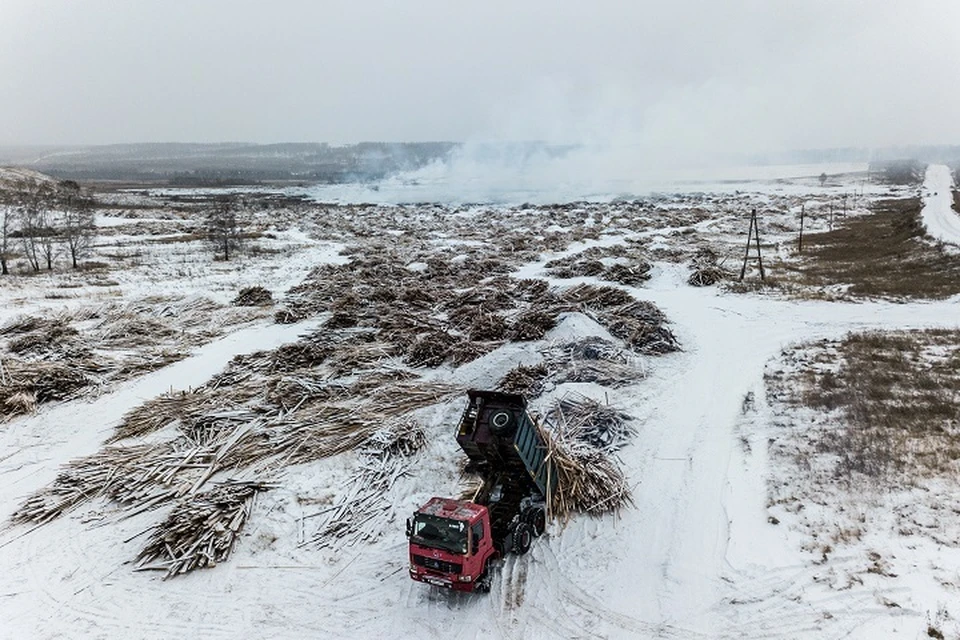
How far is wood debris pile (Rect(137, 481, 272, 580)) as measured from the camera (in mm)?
12227

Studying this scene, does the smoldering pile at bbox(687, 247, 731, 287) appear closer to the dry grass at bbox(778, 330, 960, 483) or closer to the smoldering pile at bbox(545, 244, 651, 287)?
the smoldering pile at bbox(545, 244, 651, 287)

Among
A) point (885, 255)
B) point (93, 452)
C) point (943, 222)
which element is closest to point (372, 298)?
point (93, 452)

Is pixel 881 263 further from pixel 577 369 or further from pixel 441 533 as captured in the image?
pixel 441 533

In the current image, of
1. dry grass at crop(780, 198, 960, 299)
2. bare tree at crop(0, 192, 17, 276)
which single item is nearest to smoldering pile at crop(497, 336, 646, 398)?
dry grass at crop(780, 198, 960, 299)

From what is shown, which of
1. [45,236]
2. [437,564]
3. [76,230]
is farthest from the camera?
[76,230]

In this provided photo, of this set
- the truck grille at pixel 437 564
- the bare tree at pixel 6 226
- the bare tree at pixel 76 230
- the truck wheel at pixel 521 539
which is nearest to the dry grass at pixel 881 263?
the truck wheel at pixel 521 539

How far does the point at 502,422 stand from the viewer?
12625 millimetres

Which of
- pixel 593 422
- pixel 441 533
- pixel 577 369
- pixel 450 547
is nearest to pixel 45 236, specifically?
pixel 577 369

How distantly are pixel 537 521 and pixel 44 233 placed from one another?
48381 millimetres

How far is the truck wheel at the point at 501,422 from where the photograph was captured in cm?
1243

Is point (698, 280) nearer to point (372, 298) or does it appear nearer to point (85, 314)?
point (372, 298)

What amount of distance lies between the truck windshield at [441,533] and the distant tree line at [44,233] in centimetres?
4087

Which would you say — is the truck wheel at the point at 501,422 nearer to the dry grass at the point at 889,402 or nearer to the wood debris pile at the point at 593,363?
the wood debris pile at the point at 593,363

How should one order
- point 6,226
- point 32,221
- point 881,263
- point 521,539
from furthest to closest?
point 32,221 → point 6,226 → point 881,263 → point 521,539
